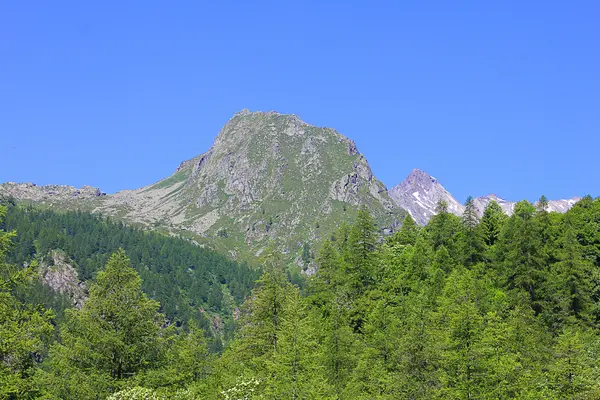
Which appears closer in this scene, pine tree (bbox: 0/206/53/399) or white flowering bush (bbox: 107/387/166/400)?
white flowering bush (bbox: 107/387/166/400)

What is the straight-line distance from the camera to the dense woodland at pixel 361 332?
29.7m

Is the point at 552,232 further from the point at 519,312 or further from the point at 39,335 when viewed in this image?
the point at 39,335

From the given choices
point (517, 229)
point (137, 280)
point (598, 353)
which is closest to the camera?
point (137, 280)

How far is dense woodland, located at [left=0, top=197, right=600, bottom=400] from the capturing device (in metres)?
29.7

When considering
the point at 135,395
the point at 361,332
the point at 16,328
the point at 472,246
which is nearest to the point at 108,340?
the point at 16,328

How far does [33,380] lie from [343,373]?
1128 inches

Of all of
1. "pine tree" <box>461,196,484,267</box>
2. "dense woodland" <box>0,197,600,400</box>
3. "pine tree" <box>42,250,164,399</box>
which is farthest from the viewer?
"pine tree" <box>461,196,484,267</box>

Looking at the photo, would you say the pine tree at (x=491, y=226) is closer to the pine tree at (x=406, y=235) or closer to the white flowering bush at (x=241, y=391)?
the pine tree at (x=406, y=235)

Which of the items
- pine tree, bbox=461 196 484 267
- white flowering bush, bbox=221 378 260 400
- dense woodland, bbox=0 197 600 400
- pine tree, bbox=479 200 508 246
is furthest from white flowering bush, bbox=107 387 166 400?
pine tree, bbox=479 200 508 246

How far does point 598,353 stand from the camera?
49312mm

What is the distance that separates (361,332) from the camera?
6319 centimetres

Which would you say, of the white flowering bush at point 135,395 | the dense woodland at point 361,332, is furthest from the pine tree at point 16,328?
the white flowering bush at point 135,395

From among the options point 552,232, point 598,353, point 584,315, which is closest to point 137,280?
point 598,353

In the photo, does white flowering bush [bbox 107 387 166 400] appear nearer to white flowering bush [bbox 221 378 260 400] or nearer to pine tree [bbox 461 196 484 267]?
white flowering bush [bbox 221 378 260 400]
